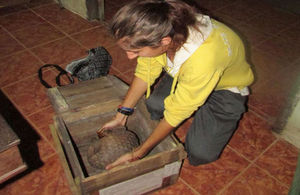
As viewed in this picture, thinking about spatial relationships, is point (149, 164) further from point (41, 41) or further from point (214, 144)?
point (41, 41)

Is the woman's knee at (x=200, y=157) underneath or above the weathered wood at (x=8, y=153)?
underneath

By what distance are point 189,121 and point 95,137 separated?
2.43 ft

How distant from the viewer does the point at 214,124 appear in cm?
162

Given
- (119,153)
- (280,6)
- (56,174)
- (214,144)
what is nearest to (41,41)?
(56,174)

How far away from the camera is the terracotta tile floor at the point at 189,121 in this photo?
1.72 meters

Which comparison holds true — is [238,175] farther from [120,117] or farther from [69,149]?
[69,149]

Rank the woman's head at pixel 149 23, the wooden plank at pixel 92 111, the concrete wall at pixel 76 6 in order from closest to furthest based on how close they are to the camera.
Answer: the woman's head at pixel 149 23 < the wooden plank at pixel 92 111 < the concrete wall at pixel 76 6

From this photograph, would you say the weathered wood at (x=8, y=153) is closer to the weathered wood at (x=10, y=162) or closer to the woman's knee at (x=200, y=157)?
the weathered wood at (x=10, y=162)

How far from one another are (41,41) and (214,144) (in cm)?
204

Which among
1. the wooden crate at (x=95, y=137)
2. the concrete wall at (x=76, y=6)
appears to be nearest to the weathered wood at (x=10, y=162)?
the wooden crate at (x=95, y=137)

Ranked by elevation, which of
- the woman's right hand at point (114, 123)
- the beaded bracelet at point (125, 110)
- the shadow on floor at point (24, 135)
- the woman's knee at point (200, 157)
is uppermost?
the beaded bracelet at point (125, 110)

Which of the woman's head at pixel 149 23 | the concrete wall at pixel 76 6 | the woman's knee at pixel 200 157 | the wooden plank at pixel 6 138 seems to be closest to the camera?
the wooden plank at pixel 6 138

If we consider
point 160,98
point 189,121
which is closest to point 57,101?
point 160,98

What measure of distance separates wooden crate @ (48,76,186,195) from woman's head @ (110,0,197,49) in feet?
1.65
